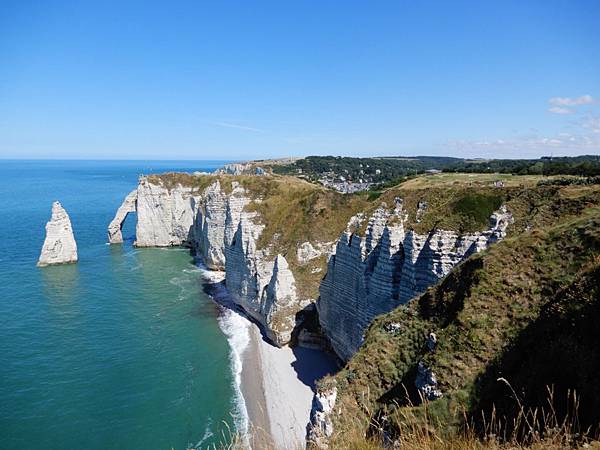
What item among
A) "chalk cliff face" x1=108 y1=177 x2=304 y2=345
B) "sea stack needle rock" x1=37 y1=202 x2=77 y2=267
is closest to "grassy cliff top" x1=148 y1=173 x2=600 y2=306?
"chalk cliff face" x1=108 y1=177 x2=304 y2=345

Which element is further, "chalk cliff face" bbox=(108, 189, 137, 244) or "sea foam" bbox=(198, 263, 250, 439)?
"chalk cliff face" bbox=(108, 189, 137, 244)

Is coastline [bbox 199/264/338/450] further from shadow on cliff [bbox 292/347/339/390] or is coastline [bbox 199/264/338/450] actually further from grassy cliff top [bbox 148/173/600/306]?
grassy cliff top [bbox 148/173/600/306]

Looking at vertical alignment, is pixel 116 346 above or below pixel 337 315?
below

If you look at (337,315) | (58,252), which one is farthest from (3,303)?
(337,315)

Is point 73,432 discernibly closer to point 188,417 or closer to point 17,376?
point 188,417

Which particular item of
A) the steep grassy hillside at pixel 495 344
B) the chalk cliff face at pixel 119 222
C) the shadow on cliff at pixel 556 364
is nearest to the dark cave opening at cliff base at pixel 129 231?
the chalk cliff face at pixel 119 222

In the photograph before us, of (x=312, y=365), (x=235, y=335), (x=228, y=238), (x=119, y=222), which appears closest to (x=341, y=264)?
(x=312, y=365)
